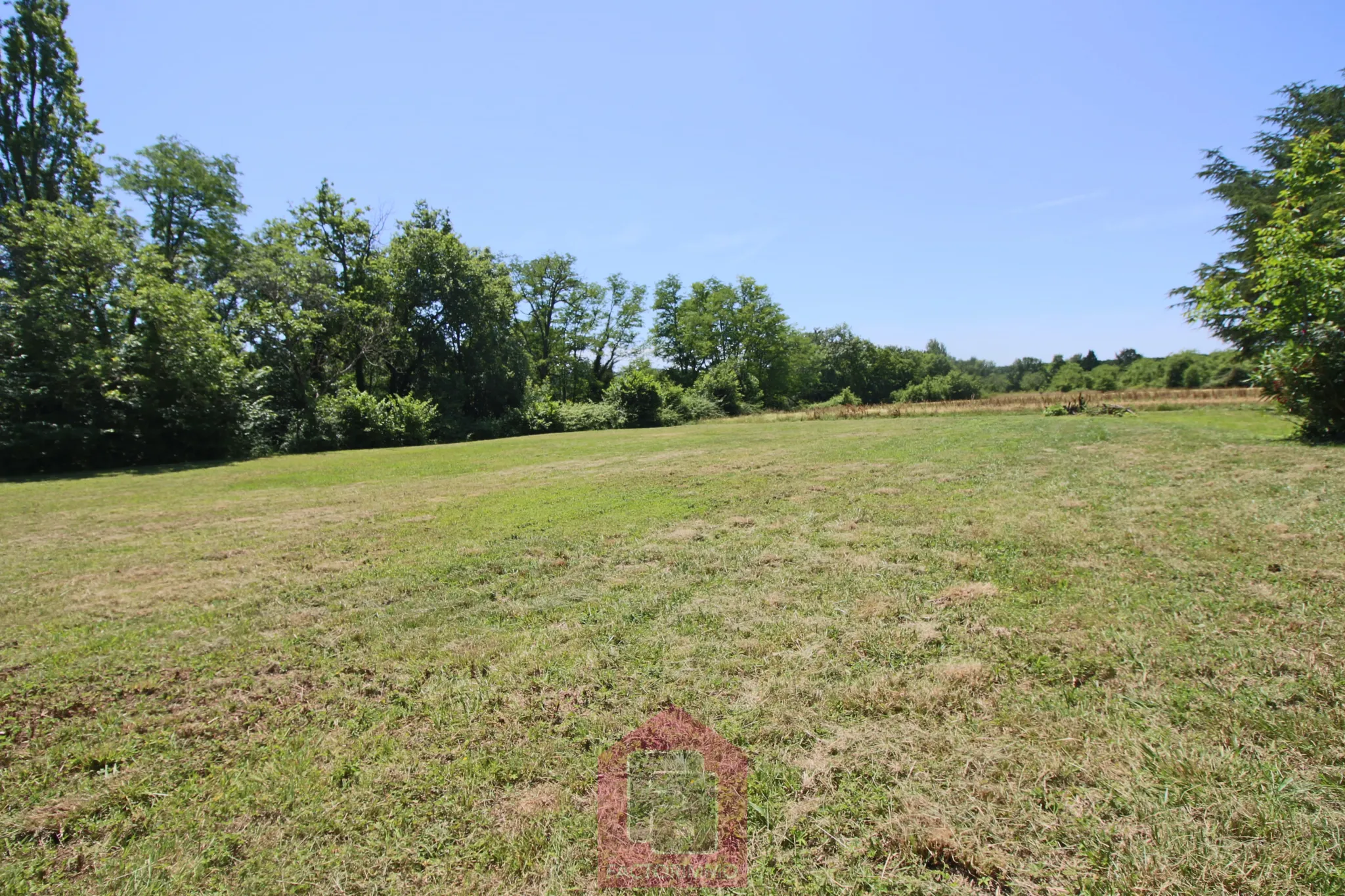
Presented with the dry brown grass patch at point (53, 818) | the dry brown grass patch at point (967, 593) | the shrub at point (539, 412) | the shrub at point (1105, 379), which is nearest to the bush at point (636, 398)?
the shrub at point (539, 412)

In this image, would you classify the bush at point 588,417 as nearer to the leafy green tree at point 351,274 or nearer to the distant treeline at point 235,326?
the distant treeline at point 235,326

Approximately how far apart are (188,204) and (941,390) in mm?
77186

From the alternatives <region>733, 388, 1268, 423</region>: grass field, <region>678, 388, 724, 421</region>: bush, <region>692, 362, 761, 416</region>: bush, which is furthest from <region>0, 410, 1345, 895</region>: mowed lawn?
<region>692, 362, 761, 416</region>: bush

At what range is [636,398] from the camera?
109 ft

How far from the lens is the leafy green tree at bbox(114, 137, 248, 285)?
25.1 meters

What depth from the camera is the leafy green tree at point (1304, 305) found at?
33.8ft

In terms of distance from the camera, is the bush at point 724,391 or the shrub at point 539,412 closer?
the shrub at point 539,412

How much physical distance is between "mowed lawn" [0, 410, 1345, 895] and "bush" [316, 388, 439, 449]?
56.1 ft

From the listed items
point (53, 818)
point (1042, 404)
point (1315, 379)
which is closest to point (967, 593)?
point (53, 818)

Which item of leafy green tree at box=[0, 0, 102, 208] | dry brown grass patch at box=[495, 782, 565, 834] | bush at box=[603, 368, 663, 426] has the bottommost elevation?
dry brown grass patch at box=[495, 782, 565, 834]

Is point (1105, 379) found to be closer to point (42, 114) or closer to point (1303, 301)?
point (1303, 301)

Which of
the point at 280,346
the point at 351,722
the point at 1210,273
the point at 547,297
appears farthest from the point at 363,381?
the point at 1210,273

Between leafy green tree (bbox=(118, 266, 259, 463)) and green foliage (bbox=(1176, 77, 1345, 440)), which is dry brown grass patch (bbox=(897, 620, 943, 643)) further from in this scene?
leafy green tree (bbox=(118, 266, 259, 463))

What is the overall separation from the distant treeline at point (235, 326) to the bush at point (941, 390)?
27.7 m
